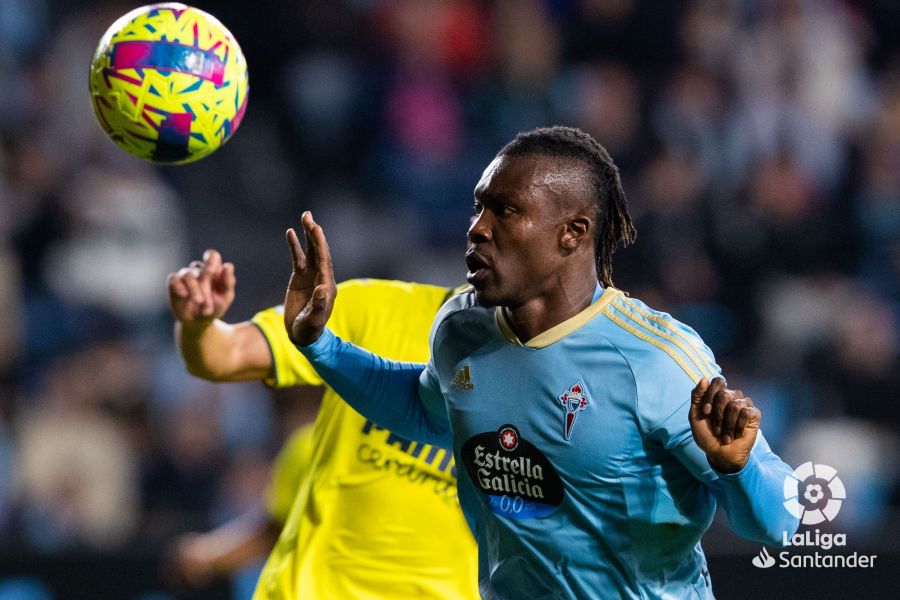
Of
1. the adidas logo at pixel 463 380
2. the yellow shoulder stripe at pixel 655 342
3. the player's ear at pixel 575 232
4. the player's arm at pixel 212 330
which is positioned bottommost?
the player's arm at pixel 212 330

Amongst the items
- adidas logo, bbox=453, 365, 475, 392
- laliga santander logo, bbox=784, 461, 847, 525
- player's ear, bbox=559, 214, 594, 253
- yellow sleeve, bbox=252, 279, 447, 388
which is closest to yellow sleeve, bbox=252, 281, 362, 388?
Result: yellow sleeve, bbox=252, 279, 447, 388

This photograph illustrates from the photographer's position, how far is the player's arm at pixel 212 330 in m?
4.01

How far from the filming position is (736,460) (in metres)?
2.81

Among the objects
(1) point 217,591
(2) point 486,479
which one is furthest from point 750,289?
(2) point 486,479

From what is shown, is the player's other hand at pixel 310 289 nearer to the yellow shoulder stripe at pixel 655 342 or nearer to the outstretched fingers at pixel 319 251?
the outstretched fingers at pixel 319 251

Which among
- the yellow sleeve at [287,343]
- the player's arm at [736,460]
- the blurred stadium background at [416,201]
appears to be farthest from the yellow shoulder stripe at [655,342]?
the blurred stadium background at [416,201]

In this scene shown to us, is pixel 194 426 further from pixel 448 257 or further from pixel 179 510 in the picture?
pixel 448 257

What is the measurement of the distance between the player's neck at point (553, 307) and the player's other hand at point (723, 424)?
49cm

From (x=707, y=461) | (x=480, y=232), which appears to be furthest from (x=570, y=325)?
(x=707, y=461)

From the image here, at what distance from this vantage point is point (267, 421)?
853 cm

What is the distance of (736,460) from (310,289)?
1.22 metres

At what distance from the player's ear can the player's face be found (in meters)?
0.02

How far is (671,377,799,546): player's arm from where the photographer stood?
2791 mm

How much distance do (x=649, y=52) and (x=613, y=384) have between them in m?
6.89
